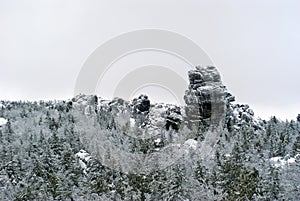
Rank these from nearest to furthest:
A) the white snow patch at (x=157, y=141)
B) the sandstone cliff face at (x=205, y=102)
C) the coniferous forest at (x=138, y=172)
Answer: the coniferous forest at (x=138, y=172), the white snow patch at (x=157, y=141), the sandstone cliff face at (x=205, y=102)

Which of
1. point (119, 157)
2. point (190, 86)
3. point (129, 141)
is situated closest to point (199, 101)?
point (190, 86)

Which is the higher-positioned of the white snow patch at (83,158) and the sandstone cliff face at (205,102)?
the sandstone cliff face at (205,102)

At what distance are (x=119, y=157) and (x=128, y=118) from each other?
40525mm

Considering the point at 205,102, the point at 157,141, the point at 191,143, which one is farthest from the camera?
the point at 205,102

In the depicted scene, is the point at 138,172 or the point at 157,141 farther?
the point at 157,141

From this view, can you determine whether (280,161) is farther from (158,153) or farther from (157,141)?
(157,141)

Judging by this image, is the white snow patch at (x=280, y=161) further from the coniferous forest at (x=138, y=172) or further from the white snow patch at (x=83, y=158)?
the white snow patch at (x=83, y=158)

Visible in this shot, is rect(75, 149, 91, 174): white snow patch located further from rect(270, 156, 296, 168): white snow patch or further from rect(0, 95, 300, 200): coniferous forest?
rect(270, 156, 296, 168): white snow patch

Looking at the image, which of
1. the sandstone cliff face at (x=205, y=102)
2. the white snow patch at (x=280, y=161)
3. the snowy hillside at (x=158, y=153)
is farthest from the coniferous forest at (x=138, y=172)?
the sandstone cliff face at (x=205, y=102)

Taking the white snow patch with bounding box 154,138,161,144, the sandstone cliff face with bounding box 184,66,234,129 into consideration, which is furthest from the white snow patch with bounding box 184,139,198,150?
the sandstone cliff face with bounding box 184,66,234,129

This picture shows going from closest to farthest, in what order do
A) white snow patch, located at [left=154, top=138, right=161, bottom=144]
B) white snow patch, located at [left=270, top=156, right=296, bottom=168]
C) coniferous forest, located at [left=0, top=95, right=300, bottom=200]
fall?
coniferous forest, located at [left=0, top=95, right=300, bottom=200]
white snow patch, located at [left=270, top=156, right=296, bottom=168]
white snow patch, located at [left=154, top=138, right=161, bottom=144]

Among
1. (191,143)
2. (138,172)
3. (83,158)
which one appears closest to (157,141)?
(191,143)

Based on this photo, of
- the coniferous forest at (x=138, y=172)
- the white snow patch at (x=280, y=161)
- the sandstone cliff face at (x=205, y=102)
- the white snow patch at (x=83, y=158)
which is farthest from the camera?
the sandstone cliff face at (x=205, y=102)

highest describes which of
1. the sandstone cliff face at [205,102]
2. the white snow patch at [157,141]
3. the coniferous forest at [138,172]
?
the sandstone cliff face at [205,102]
